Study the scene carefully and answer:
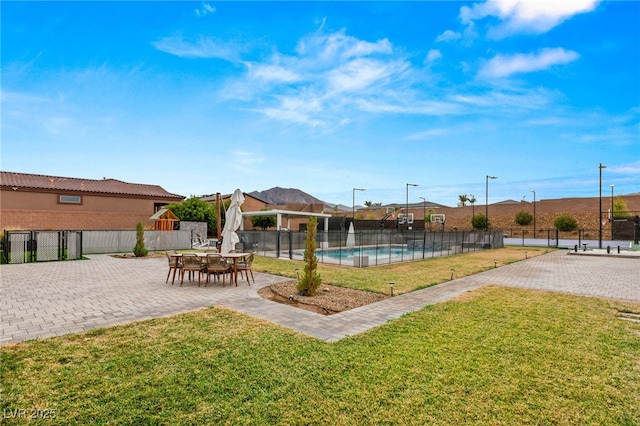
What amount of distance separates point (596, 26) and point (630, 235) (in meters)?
Result: 38.7

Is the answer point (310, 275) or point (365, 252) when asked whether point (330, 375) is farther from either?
point (365, 252)

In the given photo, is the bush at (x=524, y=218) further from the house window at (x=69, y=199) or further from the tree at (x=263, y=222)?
the house window at (x=69, y=199)

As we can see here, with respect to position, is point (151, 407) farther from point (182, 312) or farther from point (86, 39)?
point (86, 39)

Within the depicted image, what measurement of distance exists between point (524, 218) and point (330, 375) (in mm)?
53620

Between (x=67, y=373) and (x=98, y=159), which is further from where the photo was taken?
(x=98, y=159)

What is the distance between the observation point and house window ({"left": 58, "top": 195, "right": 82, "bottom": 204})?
2582 cm

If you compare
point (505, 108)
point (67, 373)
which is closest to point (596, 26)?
point (505, 108)

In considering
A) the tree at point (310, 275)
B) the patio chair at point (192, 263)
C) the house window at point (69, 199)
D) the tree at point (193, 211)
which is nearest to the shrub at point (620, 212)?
the tree at point (193, 211)

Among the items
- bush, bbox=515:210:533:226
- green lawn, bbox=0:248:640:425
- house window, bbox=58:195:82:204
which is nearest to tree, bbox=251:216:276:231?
house window, bbox=58:195:82:204

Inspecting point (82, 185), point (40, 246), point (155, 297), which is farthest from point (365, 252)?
point (82, 185)

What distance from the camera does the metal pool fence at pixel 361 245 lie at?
51.9 feet

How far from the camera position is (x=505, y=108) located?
17812mm

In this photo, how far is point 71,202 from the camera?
86.2 ft

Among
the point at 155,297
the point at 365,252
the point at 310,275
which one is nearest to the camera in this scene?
the point at 155,297
